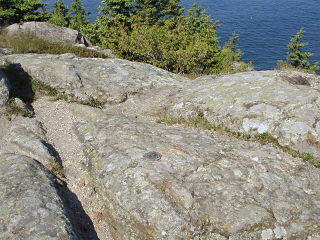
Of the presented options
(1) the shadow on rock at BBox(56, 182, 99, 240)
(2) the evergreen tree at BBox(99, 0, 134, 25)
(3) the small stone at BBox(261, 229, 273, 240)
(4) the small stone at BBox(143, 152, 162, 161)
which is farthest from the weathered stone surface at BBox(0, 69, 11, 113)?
(2) the evergreen tree at BBox(99, 0, 134, 25)

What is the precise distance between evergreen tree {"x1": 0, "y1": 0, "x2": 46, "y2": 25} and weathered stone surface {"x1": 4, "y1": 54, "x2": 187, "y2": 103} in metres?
17.4

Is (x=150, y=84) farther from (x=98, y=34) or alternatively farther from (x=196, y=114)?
(x=98, y=34)

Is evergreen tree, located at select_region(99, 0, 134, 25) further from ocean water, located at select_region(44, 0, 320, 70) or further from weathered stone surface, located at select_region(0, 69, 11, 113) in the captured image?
ocean water, located at select_region(44, 0, 320, 70)

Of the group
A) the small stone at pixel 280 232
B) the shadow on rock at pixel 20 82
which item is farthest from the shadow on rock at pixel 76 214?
the shadow on rock at pixel 20 82

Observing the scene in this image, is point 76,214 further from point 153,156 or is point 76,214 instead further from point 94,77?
point 94,77

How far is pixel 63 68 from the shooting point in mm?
10930

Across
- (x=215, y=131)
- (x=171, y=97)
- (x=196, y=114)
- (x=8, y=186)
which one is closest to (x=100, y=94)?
(x=171, y=97)

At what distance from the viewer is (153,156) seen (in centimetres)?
639

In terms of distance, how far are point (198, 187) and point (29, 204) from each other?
3302 millimetres

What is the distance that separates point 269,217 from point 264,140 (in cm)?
281

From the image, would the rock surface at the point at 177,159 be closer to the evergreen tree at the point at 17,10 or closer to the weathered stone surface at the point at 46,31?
the weathered stone surface at the point at 46,31

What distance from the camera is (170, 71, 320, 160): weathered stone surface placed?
24.1 ft

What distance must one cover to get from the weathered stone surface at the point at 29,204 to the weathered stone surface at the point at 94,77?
463 centimetres

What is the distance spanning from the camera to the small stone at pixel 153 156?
6.31m
